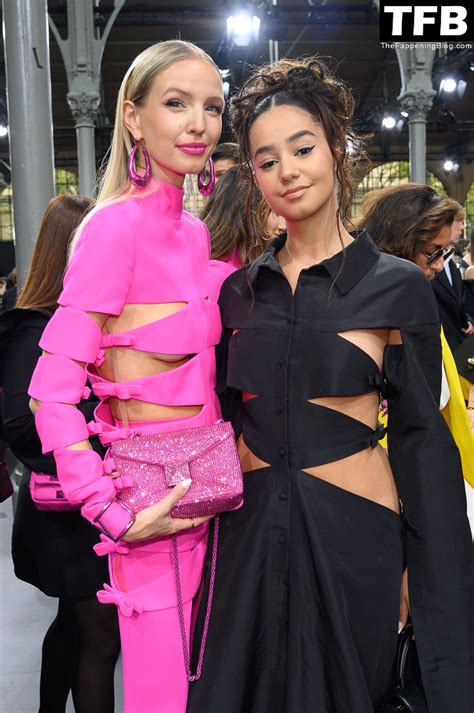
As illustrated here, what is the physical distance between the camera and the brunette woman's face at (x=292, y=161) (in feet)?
5.13

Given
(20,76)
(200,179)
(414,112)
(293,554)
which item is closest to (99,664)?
(293,554)

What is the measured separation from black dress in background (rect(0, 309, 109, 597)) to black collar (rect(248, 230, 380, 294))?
0.78 metres

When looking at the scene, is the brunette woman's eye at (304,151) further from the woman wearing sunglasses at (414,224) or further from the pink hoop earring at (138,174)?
the woman wearing sunglasses at (414,224)

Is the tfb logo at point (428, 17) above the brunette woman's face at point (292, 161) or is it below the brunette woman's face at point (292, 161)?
above

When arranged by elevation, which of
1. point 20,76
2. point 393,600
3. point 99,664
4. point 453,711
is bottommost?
point 99,664

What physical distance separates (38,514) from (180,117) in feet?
4.46

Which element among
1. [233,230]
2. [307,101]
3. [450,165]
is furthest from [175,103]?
[450,165]

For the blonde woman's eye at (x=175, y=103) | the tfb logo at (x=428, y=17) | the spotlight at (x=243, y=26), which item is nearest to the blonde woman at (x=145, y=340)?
the blonde woman's eye at (x=175, y=103)

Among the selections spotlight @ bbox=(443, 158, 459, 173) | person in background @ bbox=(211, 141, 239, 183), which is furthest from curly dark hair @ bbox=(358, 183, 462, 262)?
spotlight @ bbox=(443, 158, 459, 173)

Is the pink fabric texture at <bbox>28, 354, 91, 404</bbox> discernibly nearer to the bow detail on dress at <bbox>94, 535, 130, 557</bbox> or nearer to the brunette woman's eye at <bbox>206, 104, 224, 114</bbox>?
the bow detail on dress at <bbox>94, 535, 130, 557</bbox>

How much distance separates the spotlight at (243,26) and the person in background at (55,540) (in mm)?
9828

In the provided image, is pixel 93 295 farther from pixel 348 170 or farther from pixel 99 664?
pixel 99 664

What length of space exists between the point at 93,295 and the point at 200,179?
42 cm

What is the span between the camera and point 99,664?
2117mm
